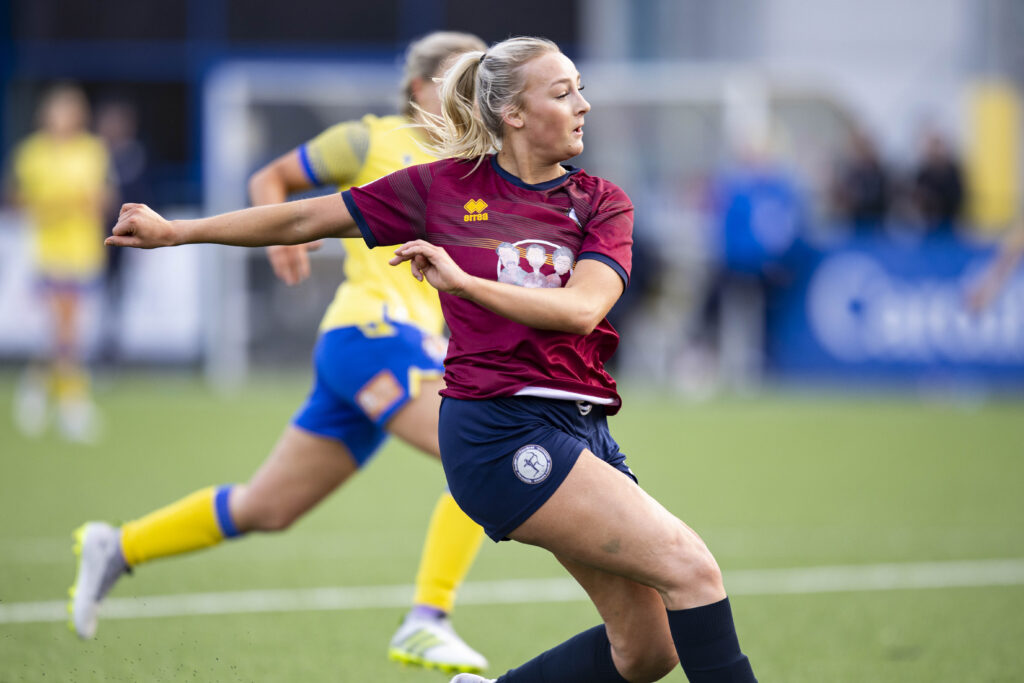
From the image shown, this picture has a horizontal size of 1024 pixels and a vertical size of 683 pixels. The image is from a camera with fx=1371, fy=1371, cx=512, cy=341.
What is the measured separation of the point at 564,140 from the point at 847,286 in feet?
39.4

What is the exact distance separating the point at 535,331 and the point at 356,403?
153 centimetres

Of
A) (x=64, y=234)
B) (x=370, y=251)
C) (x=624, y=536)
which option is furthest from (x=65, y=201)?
(x=624, y=536)

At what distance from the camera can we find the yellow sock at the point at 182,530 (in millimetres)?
4902

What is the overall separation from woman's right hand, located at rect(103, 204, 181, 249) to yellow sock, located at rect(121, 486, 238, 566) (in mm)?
1697

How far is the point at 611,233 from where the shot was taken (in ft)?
11.0

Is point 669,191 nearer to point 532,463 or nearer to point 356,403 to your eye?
point 356,403

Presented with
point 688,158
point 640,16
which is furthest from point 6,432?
point 640,16

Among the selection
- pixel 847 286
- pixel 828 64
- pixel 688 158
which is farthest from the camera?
pixel 828 64

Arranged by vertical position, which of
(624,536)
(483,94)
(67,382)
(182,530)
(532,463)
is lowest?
(67,382)

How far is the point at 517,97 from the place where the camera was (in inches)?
134

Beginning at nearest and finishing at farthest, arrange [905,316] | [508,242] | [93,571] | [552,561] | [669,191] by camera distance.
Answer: [508,242], [93,571], [552,561], [905,316], [669,191]

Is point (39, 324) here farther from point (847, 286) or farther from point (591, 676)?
point (591, 676)

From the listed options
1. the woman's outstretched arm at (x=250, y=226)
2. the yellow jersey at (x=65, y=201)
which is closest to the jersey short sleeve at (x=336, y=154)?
the woman's outstretched arm at (x=250, y=226)

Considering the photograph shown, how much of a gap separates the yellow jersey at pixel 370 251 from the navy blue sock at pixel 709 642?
1837mm
